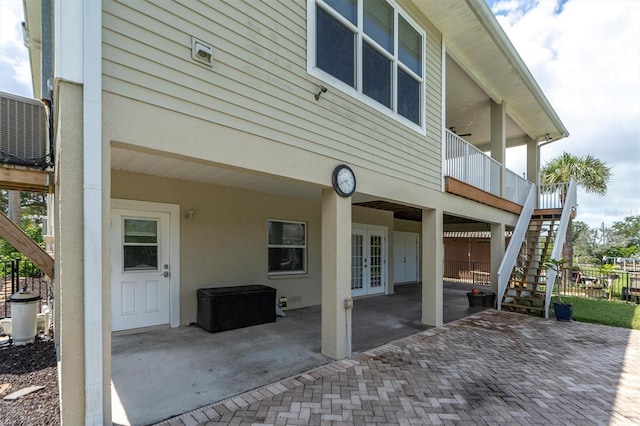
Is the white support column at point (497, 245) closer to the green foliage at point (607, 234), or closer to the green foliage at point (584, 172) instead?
the green foliage at point (584, 172)

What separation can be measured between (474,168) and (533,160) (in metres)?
5.78

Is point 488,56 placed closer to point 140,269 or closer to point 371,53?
point 371,53

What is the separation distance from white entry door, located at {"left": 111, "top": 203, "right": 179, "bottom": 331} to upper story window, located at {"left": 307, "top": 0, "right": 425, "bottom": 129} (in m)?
3.88

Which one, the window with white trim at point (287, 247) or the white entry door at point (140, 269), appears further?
the window with white trim at point (287, 247)

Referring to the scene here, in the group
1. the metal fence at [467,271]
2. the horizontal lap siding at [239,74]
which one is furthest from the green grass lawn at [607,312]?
the horizontal lap siding at [239,74]

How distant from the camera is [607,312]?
829cm

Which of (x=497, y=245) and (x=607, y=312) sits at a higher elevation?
(x=497, y=245)

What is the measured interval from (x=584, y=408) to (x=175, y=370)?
180 inches

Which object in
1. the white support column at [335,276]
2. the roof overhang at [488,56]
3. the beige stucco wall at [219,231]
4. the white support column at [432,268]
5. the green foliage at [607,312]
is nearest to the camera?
the white support column at [335,276]

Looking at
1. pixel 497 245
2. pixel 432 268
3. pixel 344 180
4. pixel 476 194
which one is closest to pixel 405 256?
pixel 497 245

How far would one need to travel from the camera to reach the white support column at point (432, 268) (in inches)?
254

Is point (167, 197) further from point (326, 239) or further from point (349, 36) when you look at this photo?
point (349, 36)

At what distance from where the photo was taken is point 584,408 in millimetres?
3365

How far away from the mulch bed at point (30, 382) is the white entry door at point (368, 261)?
6.88m
